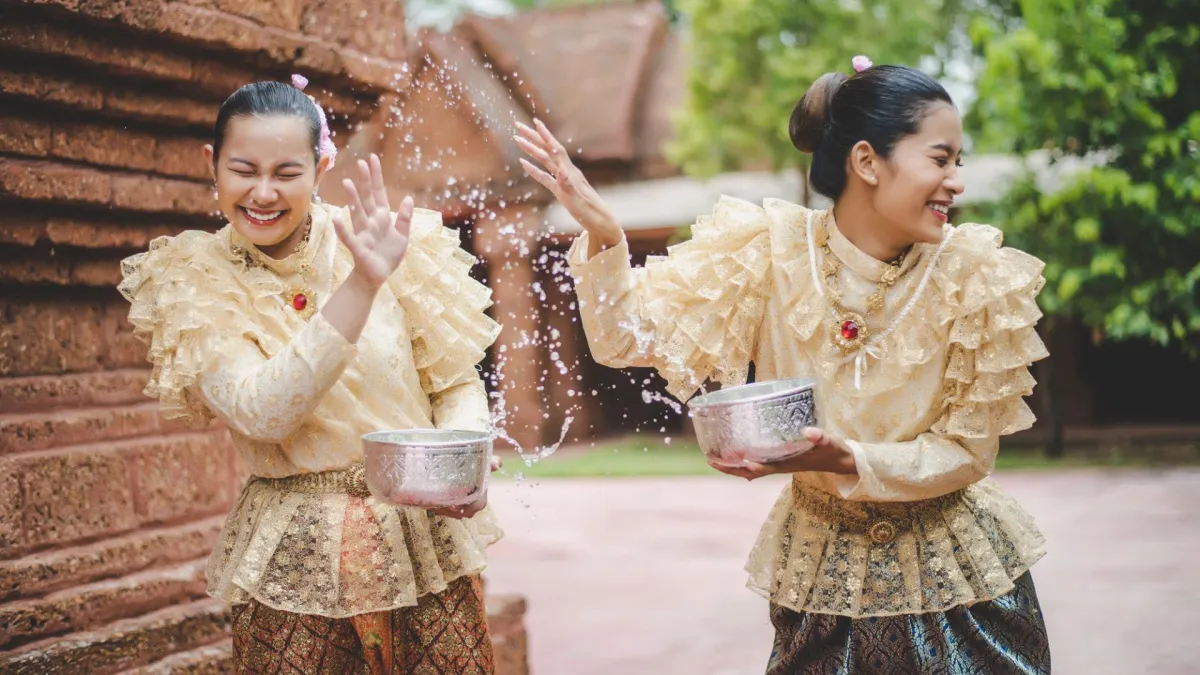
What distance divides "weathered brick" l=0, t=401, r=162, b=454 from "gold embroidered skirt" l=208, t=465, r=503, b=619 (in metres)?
0.91

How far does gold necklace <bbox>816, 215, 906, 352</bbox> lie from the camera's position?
107 inches

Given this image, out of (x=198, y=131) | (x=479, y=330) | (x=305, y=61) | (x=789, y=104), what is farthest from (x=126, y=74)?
(x=789, y=104)

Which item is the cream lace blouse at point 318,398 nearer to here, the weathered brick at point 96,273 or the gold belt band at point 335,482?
the gold belt band at point 335,482

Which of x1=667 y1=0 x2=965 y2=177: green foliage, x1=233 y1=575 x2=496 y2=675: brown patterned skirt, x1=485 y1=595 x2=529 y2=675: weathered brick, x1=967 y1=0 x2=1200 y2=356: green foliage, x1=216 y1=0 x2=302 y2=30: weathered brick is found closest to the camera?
x1=233 y1=575 x2=496 y2=675: brown patterned skirt

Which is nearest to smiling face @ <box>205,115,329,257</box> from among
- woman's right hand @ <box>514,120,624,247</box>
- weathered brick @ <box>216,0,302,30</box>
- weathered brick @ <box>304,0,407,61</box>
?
woman's right hand @ <box>514,120,624,247</box>

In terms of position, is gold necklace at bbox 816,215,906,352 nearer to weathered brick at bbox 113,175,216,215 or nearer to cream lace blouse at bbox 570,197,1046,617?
cream lace blouse at bbox 570,197,1046,617

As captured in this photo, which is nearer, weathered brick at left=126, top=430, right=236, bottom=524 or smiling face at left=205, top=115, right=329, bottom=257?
smiling face at left=205, top=115, right=329, bottom=257

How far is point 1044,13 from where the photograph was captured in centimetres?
1286

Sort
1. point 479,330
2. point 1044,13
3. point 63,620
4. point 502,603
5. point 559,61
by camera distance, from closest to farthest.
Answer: point 479,330
point 63,620
point 502,603
point 1044,13
point 559,61

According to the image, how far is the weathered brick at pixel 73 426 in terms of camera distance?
3324mm

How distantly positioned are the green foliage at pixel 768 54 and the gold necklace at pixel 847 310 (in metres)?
12.9

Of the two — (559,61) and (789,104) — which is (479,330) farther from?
(559,61)

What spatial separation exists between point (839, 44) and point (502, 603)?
12.3m

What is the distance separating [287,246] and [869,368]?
122 centimetres
